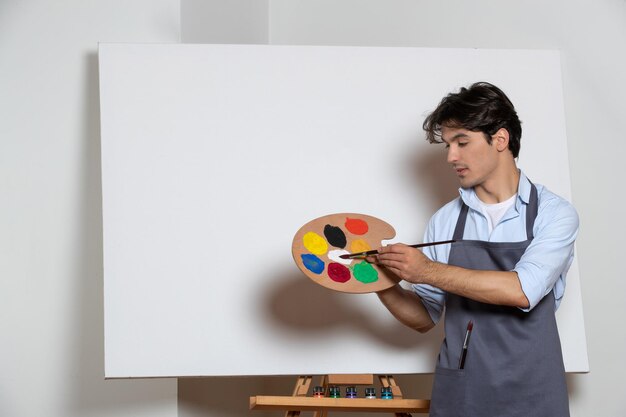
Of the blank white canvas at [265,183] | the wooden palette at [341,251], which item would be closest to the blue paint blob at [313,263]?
the wooden palette at [341,251]

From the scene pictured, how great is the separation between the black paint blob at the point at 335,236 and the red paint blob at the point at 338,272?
0.07m

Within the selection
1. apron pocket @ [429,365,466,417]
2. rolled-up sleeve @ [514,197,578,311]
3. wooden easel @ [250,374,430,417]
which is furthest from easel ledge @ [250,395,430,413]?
rolled-up sleeve @ [514,197,578,311]

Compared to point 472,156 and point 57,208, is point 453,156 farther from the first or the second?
point 57,208

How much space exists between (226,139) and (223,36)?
36.8 inches

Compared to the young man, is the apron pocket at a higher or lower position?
lower

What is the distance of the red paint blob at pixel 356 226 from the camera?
7.32 feet

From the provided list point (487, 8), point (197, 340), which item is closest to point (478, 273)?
point (197, 340)

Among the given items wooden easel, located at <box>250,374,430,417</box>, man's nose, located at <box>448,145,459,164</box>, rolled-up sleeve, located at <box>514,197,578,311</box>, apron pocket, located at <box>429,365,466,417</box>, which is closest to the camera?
rolled-up sleeve, located at <box>514,197,578,311</box>

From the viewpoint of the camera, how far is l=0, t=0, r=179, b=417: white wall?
2.98m

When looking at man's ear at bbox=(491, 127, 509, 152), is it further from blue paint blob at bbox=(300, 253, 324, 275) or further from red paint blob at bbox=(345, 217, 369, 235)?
blue paint blob at bbox=(300, 253, 324, 275)

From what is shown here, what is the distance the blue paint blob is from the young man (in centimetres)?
16

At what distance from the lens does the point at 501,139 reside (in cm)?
216

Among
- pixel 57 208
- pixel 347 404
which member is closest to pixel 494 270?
pixel 347 404

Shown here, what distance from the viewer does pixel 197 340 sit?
8.57 feet
